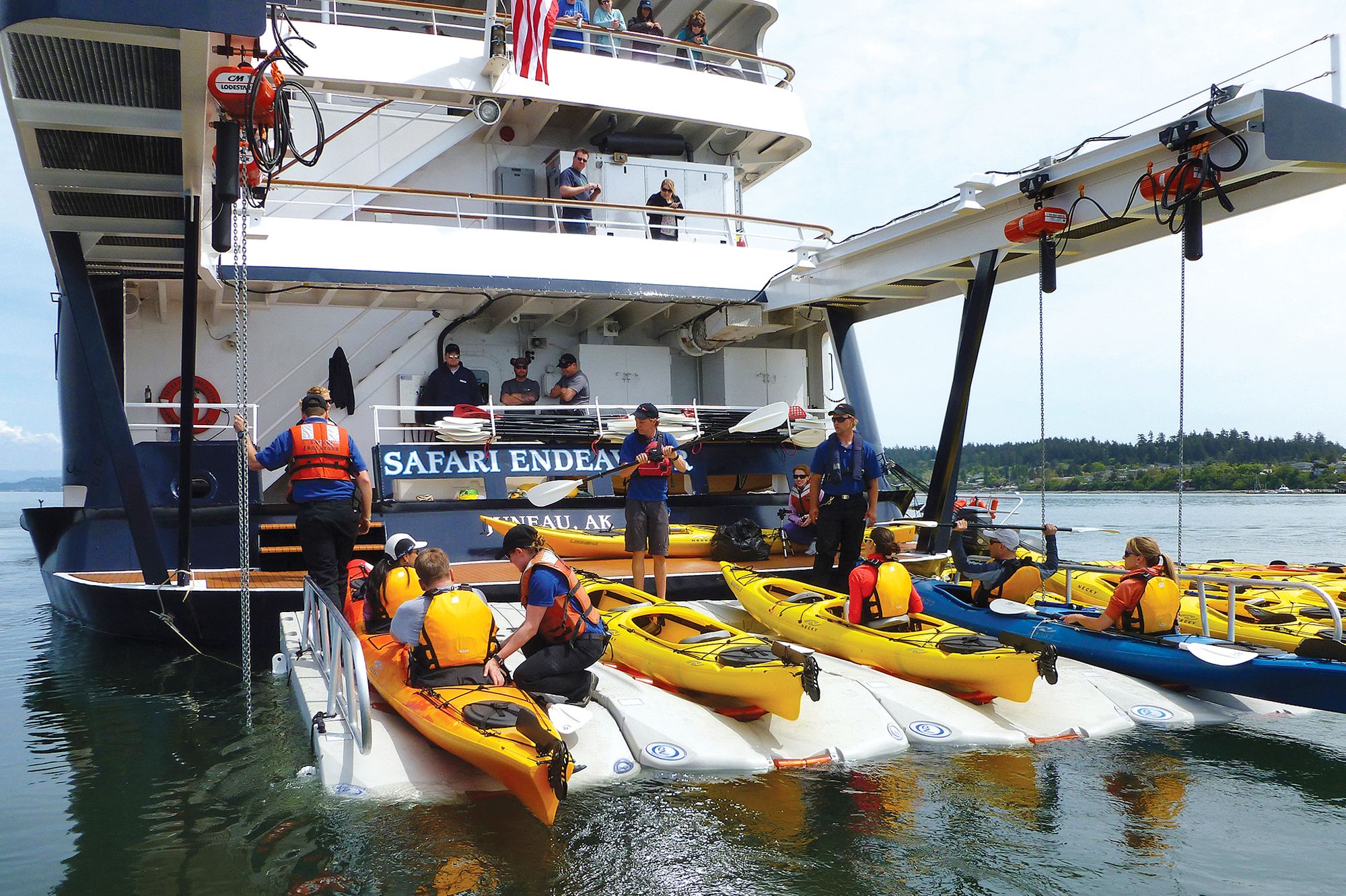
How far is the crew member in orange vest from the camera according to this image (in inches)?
306

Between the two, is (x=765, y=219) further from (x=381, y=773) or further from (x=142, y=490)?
(x=381, y=773)

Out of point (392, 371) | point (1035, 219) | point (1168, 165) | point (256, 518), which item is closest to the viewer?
point (1168, 165)

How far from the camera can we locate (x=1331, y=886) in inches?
183

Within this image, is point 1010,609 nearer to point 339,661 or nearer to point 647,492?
point 647,492

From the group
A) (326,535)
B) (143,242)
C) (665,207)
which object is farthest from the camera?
(665,207)

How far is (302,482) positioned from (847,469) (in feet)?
17.1

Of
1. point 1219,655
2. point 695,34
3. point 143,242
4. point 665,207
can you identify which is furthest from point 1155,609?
point 695,34

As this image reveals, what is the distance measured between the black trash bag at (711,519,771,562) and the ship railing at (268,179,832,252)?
4.17 metres

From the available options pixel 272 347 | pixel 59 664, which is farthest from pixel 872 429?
pixel 59 664

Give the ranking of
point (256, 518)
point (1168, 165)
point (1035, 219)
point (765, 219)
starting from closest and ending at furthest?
point (1168, 165), point (1035, 219), point (256, 518), point (765, 219)

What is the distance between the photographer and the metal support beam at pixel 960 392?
10422 millimetres

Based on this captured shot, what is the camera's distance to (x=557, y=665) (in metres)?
6.30

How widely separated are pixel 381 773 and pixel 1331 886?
16.4 feet

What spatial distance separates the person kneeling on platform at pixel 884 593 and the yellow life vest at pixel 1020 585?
5.43 ft
